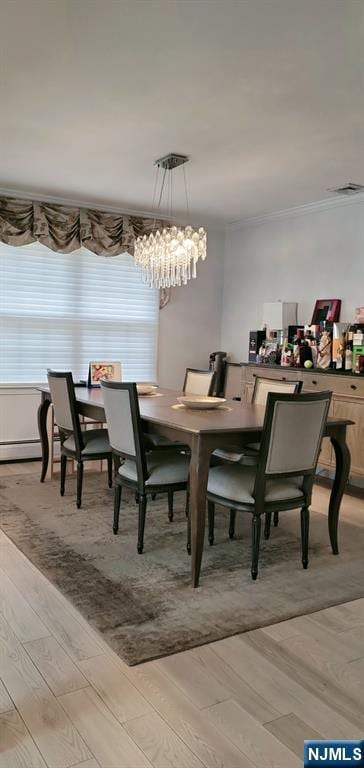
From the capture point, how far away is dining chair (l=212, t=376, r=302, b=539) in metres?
3.42

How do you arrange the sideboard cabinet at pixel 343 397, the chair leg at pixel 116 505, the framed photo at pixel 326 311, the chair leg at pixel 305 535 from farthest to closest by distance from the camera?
the framed photo at pixel 326 311 → the sideboard cabinet at pixel 343 397 → the chair leg at pixel 116 505 → the chair leg at pixel 305 535

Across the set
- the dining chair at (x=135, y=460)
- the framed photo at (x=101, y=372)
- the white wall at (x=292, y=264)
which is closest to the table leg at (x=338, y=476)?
the dining chair at (x=135, y=460)

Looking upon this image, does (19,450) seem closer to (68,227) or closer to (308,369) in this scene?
(68,227)

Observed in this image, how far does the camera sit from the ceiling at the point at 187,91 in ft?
7.30

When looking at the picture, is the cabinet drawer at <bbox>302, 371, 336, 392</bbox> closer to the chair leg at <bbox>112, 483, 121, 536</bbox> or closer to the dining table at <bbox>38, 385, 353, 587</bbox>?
the dining table at <bbox>38, 385, 353, 587</bbox>

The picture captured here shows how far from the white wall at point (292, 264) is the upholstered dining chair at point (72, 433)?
241cm

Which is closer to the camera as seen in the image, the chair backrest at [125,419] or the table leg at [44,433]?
the chair backrest at [125,419]

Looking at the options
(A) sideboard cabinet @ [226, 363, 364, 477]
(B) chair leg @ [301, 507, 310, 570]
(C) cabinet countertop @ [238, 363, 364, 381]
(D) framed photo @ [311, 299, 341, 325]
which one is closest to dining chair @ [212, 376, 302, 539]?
(B) chair leg @ [301, 507, 310, 570]

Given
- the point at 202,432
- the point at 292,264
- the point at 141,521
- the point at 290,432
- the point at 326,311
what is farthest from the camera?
the point at 292,264

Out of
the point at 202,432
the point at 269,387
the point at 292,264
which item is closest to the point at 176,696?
the point at 202,432

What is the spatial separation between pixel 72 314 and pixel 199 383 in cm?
165

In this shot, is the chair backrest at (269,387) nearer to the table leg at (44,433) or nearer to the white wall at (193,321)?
the table leg at (44,433)

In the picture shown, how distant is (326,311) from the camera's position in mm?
4953

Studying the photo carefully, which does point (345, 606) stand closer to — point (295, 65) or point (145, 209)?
point (295, 65)
